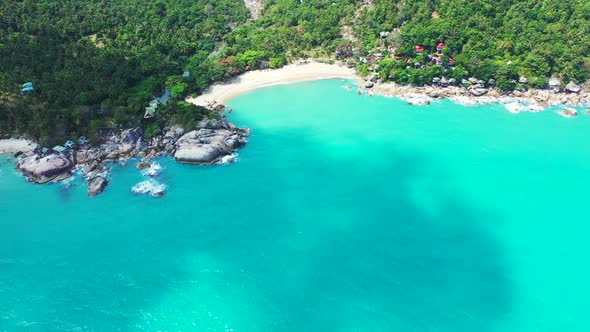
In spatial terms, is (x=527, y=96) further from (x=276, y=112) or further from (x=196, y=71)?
(x=196, y=71)

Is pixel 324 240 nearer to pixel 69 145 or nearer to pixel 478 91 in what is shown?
pixel 69 145

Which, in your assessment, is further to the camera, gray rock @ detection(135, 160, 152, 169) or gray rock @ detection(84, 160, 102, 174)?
gray rock @ detection(135, 160, 152, 169)

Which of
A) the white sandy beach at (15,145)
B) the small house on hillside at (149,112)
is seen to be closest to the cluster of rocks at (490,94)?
the small house on hillside at (149,112)

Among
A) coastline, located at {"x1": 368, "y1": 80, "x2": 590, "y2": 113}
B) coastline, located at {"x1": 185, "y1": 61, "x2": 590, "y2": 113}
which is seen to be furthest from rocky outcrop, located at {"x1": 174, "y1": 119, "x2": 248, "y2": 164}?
coastline, located at {"x1": 368, "y1": 80, "x2": 590, "y2": 113}

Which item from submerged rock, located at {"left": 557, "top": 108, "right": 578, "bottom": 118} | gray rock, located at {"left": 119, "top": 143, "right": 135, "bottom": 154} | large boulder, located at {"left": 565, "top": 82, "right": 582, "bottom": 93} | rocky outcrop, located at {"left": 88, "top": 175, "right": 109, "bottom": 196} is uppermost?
gray rock, located at {"left": 119, "top": 143, "right": 135, "bottom": 154}

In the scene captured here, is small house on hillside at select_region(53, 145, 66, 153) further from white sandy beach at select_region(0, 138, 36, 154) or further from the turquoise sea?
the turquoise sea

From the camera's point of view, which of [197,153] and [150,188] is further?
[197,153]

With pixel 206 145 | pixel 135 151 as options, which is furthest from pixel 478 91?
pixel 135 151

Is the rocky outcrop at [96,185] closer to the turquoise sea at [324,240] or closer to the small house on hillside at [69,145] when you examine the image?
the turquoise sea at [324,240]
